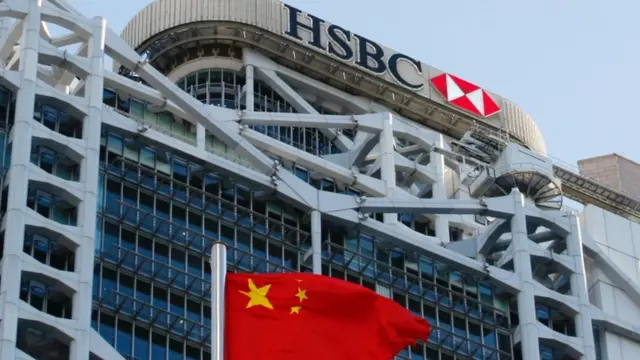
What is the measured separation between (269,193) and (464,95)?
2978 centimetres

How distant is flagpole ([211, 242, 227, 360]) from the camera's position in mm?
55997

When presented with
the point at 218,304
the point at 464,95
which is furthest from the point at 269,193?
the point at 218,304

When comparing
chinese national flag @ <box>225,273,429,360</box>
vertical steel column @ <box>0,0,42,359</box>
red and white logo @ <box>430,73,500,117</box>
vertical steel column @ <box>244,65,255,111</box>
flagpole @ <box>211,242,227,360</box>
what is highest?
red and white logo @ <box>430,73,500,117</box>

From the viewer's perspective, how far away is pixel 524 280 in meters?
109

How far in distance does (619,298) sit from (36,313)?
135 feet

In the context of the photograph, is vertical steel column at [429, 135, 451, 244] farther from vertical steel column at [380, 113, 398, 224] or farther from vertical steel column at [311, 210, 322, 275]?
vertical steel column at [311, 210, 322, 275]

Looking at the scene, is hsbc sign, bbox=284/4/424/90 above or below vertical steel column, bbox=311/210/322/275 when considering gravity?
above

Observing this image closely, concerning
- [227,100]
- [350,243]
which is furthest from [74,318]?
[227,100]

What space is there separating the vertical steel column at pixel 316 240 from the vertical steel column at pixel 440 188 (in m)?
11.5

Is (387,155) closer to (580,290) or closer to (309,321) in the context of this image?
(580,290)

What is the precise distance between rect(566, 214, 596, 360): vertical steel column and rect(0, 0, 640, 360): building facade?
0.34 feet

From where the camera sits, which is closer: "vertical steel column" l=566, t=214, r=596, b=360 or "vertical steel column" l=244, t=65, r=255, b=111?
"vertical steel column" l=566, t=214, r=596, b=360

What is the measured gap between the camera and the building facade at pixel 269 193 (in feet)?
301

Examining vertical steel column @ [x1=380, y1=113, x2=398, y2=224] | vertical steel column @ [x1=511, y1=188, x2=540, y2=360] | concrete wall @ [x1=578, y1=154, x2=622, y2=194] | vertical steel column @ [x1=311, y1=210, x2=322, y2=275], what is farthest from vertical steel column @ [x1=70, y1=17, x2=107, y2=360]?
concrete wall @ [x1=578, y1=154, x2=622, y2=194]
